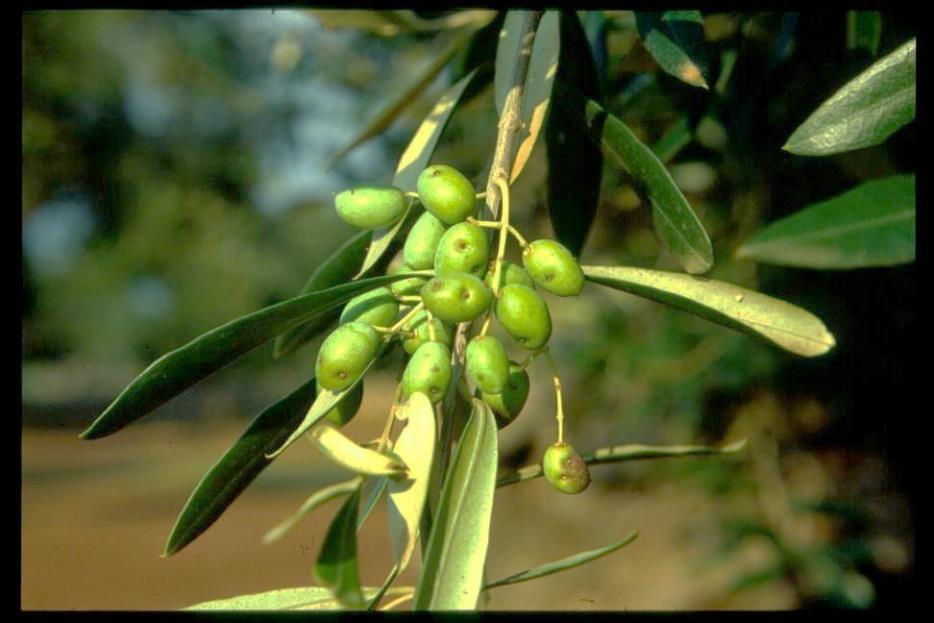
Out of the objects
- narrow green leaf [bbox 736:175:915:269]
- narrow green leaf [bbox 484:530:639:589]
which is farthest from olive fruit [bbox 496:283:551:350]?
narrow green leaf [bbox 736:175:915:269]

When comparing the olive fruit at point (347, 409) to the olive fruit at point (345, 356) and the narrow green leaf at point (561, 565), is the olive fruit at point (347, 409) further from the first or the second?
the narrow green leaf at point (561, 565)

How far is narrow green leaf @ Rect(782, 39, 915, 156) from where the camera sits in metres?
0.77

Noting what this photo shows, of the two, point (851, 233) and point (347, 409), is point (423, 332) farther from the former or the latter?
point (851, 233)

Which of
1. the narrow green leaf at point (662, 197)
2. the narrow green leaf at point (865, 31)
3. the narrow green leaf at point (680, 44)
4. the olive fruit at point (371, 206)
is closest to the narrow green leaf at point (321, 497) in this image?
the olive fruit at point (371, 206)

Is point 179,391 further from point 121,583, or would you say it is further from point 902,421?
point 121,583

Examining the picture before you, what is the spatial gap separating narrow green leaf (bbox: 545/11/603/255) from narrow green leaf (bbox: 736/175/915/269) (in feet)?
0.67

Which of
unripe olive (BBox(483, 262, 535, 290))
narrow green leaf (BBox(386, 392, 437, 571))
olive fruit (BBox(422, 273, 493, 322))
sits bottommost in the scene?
narrow green leaf (BBox(386, 392, 437, 571))

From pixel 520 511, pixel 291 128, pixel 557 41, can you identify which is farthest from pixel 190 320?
pixel 557 41

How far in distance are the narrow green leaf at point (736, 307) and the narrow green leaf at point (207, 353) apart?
0.19m

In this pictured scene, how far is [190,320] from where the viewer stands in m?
10.8

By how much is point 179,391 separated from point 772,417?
1662 millimetres

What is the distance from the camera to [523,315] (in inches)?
26.1

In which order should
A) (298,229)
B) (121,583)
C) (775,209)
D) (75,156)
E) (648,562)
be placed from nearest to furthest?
(775,209)
(648,562)
(298,229)
(75,156)
(121,583)

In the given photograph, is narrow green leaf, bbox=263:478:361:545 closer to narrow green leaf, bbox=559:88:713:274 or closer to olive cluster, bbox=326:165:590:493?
olive cluster, bbox=326:165:590:493
